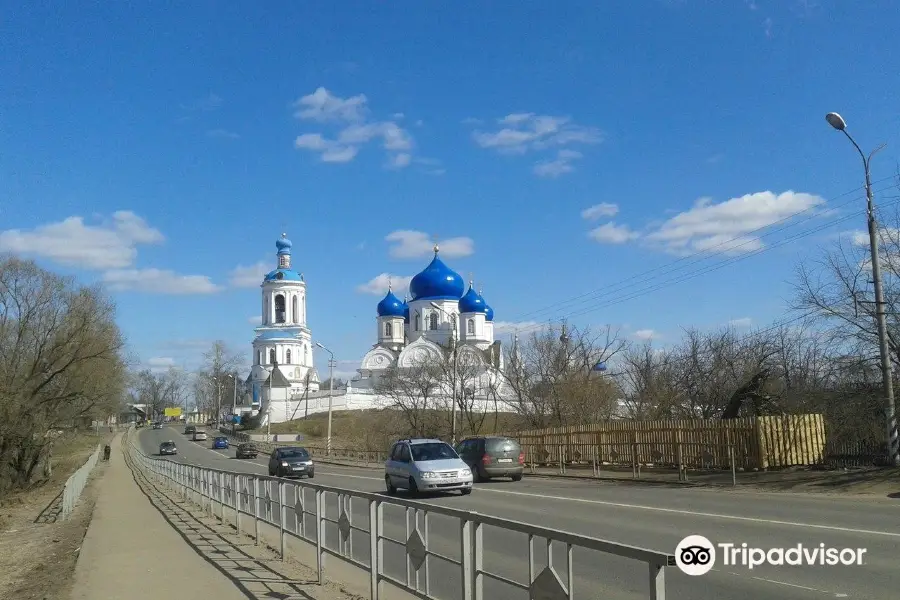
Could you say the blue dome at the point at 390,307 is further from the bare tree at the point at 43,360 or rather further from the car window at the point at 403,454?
the car window at the point at 403,454

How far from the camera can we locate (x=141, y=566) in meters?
12.0

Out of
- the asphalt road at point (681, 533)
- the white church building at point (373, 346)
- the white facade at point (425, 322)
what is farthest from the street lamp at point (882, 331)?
the white facade at point (425, 322)

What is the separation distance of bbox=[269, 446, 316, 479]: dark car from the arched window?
72.4 metres

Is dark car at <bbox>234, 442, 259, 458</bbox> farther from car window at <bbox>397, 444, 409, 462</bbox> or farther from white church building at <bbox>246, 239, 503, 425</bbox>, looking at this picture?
car window at <bbox>397, 444, 409, 462</bbox>

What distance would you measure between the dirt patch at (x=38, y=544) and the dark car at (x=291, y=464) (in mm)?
7238

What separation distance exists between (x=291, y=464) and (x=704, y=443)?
16.9 m

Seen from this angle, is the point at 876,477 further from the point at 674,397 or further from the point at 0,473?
the point at 0,473

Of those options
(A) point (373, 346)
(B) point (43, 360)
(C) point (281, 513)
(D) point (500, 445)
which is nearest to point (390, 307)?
(A) point (373, 346)

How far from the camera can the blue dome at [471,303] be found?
90562 millimetres

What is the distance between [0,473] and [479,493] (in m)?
34.4

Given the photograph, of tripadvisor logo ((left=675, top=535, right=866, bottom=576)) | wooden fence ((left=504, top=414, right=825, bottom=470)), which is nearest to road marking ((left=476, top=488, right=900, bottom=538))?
tripadvisor logo ((left=675, top=535, right=866, bottom=576))

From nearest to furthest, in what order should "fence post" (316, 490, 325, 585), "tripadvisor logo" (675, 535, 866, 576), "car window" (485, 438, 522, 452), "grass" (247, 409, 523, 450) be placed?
1. "tripadvisor logo" (675, 535, 866, 576)
2. "fence post" (316, 490, 325, 585)
3. "car window" (485, 438, 522, 452)
4. "grass" (247, 409, 523, 450)

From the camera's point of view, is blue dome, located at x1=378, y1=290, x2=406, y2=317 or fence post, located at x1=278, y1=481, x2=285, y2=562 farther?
blue dome, located at x1=378, y1=290, x2=406, y2=317

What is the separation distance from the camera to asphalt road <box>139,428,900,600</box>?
7316 millimetres
